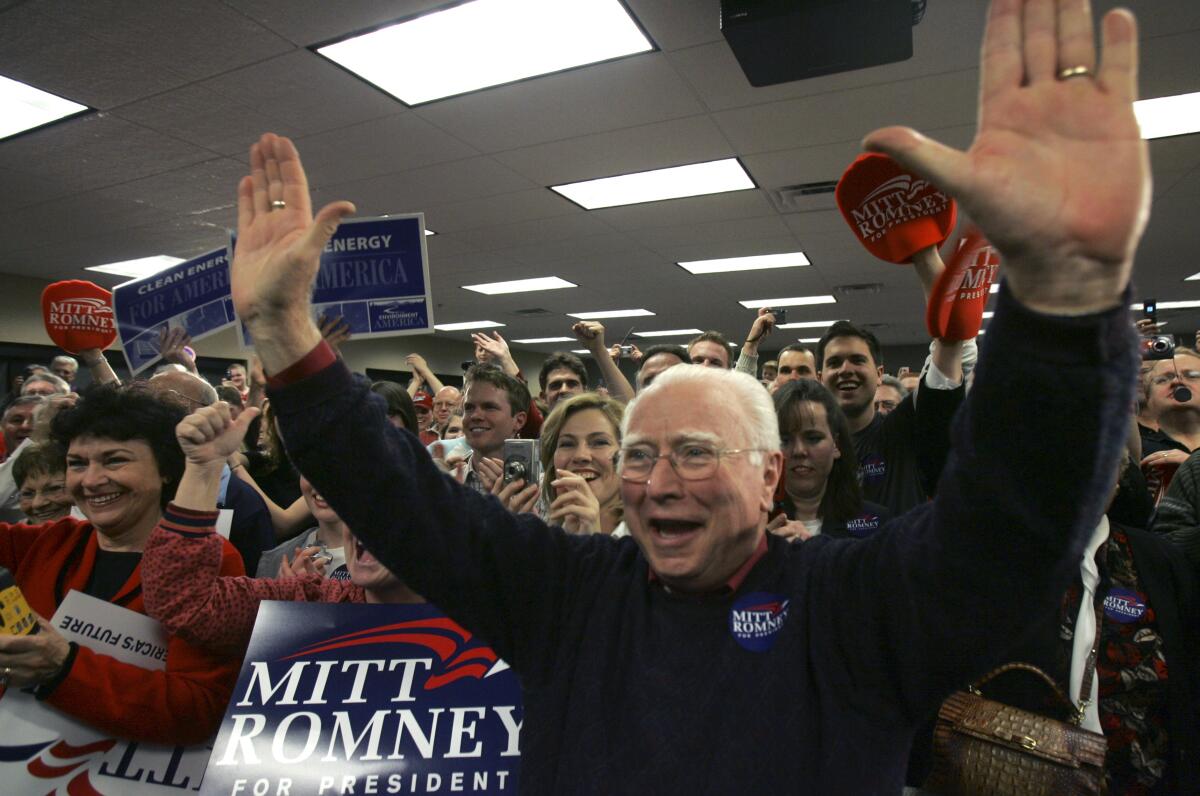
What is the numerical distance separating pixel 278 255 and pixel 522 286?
7.57 m

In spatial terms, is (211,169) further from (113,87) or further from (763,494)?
(763,494)

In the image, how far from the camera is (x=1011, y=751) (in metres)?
1.44

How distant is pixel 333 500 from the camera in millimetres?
899

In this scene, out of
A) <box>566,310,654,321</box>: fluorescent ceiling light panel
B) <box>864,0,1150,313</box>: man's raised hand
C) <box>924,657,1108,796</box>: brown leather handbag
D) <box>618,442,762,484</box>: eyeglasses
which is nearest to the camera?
<box>864,0,1150,313</box>: man's raised hand

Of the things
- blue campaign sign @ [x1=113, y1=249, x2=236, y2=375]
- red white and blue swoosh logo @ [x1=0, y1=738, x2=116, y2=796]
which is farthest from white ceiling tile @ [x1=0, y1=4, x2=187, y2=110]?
red white and blue swoosh logo @ [x1=0, y1=738, x2=116, y2=796]

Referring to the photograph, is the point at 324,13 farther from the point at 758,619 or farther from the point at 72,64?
the point at 758,619

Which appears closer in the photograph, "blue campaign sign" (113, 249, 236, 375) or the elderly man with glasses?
the elderly man with glasses

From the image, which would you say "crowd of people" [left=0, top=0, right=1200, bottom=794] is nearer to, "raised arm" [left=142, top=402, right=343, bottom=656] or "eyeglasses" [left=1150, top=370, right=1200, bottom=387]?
"raised arm" [left=142, top=402, right=343, bottom=656]

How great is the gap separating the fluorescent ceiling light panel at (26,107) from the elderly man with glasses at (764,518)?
3.61 metres

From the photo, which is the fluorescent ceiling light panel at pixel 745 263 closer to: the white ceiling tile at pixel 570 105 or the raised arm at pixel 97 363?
→ the white ceiling tile at pixel 570 105

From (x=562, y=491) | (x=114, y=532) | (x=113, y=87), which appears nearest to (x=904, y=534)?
(x=562, y=491)

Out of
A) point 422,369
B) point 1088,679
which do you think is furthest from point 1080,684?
point 422,369

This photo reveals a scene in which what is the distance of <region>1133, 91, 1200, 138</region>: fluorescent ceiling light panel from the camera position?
3715mm

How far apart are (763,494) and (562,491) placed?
74 cm
